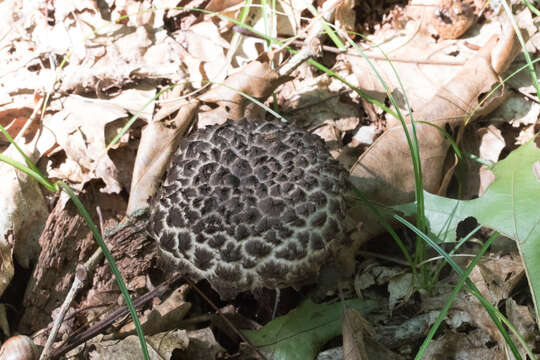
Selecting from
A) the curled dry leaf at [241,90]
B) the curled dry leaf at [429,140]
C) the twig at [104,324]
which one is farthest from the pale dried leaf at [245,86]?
the twig at [104,324]

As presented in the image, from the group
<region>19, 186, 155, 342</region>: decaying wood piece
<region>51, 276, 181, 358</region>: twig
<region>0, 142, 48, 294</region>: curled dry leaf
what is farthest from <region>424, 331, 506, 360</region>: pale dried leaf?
<region>0, 142, 48, 294</region>: curled dry leaf

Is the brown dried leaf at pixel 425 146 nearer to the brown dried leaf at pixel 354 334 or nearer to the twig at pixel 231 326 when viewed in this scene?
the brown dried leaf at pixel 354 334

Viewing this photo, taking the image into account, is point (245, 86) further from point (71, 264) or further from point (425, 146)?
point (71, 264)

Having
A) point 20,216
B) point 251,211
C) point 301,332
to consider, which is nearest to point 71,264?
point 20,216

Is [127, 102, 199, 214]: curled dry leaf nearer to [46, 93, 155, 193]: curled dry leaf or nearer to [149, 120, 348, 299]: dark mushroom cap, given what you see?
[46, 93, 155, 193]: curled dry leaf

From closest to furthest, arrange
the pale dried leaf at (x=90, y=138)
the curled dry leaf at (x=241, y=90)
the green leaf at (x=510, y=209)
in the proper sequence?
the green leaf at (x=510, y=209) → the pale dried leaf at (x=90, y=138) → the curled dry leaf at (x=241, y=90)

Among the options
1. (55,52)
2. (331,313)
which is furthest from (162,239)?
(55,52)

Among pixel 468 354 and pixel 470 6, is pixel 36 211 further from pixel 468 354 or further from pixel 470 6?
pixel 470 6
